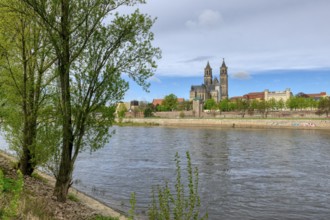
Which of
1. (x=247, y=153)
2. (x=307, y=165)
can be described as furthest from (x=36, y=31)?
(x=247, y=153)

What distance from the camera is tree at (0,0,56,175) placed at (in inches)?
598

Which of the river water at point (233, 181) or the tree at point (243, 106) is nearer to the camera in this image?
the river water at point (233, 181)

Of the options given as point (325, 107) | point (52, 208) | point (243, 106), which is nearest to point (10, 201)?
point (52, 208)

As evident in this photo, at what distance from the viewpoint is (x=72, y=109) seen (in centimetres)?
1255

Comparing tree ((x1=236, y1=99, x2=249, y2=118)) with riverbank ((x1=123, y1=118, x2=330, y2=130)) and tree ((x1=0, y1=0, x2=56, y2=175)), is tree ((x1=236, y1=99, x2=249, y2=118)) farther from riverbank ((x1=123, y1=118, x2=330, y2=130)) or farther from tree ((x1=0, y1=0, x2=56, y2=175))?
tree ((x1=0, y1=0, x2=56, y2=175))

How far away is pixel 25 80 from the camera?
1546cm

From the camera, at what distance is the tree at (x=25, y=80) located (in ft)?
49.8

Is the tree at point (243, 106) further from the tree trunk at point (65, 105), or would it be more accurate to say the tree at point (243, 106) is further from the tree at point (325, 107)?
the tree trunk at point (65, 105)

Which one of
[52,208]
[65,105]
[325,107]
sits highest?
[325,107]

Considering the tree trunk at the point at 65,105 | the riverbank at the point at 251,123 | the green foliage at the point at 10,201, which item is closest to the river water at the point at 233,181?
the tree trunk at the point at 65,105

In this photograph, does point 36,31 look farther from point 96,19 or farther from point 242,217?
point 242,217

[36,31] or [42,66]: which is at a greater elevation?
[36,31]

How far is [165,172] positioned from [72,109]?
51.4 ft

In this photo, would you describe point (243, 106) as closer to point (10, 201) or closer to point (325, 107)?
point (325, 107)
